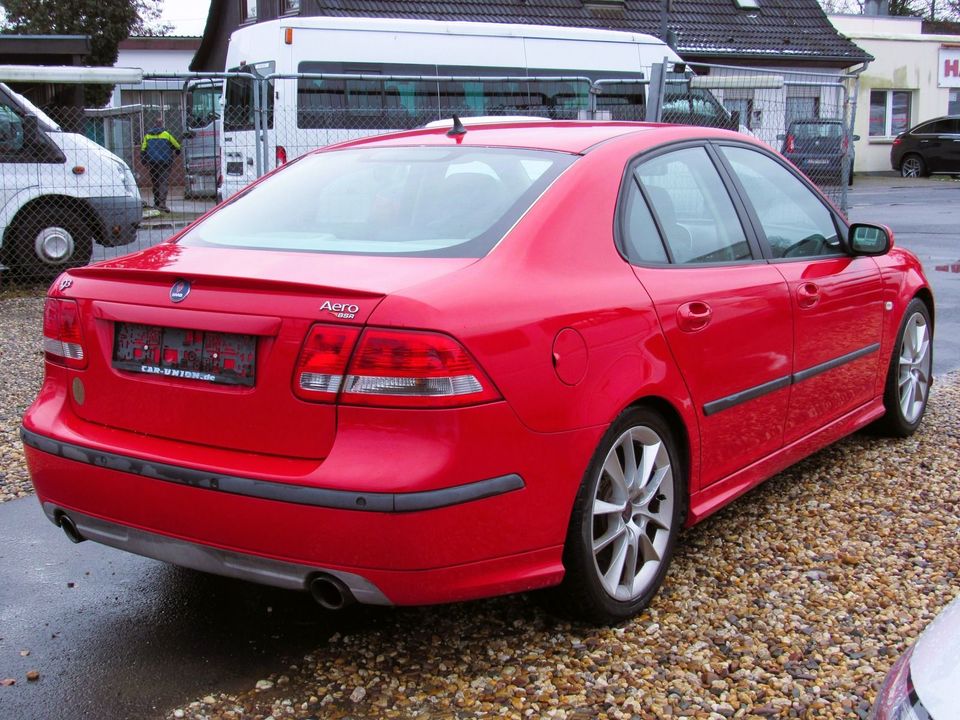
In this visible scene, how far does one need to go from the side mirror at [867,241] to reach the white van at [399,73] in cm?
879

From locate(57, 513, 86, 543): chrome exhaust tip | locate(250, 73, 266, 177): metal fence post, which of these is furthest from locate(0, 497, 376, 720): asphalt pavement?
locate(250, 73, 266, 177): metal fence post

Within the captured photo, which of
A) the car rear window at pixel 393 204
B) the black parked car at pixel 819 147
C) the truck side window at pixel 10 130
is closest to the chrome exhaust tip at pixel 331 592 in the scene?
the car rear window at pixel 393 204

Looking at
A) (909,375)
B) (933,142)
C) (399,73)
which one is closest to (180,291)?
(909,375)

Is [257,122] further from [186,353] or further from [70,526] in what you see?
[186,353]

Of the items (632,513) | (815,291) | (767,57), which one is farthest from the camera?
(767,57)

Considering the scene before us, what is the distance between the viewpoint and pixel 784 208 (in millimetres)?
4586

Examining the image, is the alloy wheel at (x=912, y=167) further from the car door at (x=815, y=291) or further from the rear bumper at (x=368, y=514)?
the rear bumper at (x=368, y=514)

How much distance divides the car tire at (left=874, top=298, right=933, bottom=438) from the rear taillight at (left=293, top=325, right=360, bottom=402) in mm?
3299

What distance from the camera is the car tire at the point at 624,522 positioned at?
323 centimetres

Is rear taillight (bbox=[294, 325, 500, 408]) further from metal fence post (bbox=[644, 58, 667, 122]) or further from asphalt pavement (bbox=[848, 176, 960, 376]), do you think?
metal fence post (bbox=[644, 58, 667, 122])

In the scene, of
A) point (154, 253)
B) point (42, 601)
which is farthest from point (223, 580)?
point (154, 253)

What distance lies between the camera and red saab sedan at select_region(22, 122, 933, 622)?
2.84 metres

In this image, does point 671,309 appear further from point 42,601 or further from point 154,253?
point 42,601

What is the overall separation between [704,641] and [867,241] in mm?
2160
